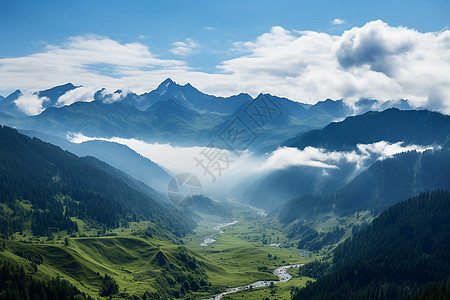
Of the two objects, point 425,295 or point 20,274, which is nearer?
point 425,295

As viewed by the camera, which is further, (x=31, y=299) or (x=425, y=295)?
Result: (x=31, y=299)

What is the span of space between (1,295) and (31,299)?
43.5 ft

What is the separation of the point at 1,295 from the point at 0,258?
25337mm

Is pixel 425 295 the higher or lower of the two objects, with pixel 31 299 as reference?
higher

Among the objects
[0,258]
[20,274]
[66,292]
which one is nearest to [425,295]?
[66,292]

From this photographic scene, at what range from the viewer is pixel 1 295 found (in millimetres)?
179500

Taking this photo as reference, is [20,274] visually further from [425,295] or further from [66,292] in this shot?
[425,295]

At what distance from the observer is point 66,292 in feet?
646

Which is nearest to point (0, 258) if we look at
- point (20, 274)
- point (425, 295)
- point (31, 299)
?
point (20, 274)

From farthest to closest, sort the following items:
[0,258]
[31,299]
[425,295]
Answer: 1. [0,258]
2. [31,299]
3. [425,295]

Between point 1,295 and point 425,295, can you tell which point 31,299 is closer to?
point 1,295

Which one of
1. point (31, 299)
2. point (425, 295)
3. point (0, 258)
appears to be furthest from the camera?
point (0, 258)

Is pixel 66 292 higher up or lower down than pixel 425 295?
lower down

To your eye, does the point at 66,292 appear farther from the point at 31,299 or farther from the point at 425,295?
the point at 425,295
